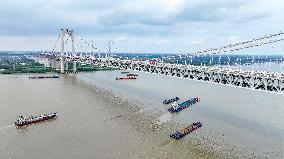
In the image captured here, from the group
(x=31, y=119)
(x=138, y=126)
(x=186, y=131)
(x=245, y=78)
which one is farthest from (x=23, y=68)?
(x=245, y=78)

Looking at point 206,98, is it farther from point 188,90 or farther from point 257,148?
point 257,148

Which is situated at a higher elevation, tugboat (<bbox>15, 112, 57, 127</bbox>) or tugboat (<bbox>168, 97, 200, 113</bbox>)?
tugboat (<bbox>168, 97, 200, 113</bbox>)

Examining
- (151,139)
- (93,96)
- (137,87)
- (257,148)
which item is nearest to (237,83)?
(257,148)

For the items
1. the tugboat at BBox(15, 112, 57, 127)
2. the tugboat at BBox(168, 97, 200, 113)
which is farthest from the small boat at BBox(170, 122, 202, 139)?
the tugboat at BBox(15, 112, 57, 127)

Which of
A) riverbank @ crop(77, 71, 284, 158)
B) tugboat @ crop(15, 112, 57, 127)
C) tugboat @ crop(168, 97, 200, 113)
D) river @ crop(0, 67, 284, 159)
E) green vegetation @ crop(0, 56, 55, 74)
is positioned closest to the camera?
Answer: river @ crop(0, 67, 284, 159)

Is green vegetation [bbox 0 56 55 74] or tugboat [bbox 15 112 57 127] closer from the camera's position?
tugboat [bbox 15 112 57 127]

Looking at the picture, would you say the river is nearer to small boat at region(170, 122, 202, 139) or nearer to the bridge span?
small boat at region(170, 122, 202, 139)

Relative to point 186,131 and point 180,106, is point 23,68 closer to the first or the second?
point 180,106
